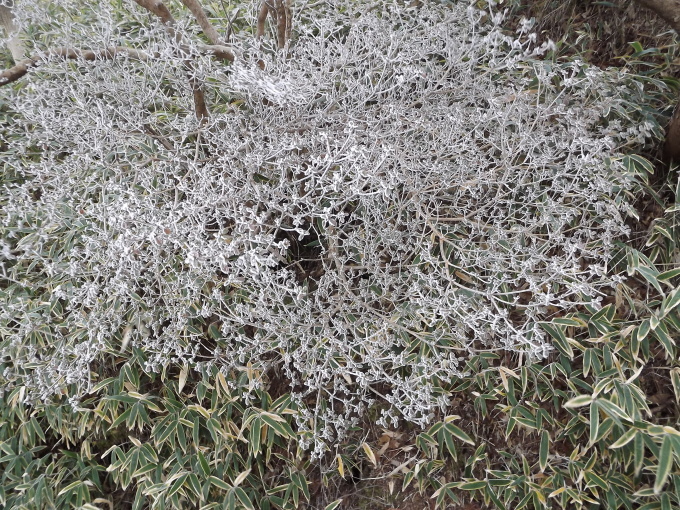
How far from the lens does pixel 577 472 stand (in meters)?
1.37

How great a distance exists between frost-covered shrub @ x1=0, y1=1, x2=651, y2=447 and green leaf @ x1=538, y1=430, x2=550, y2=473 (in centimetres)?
27

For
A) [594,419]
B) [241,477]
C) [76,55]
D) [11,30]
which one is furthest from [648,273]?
[11,30]

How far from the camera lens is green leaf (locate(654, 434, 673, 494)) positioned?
3.31 feet

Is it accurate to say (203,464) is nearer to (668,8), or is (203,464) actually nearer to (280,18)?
(280,18)

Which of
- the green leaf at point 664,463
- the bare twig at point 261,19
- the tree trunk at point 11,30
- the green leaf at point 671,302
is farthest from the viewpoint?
the tree trunk at point 11,30

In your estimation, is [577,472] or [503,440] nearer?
[577,472]

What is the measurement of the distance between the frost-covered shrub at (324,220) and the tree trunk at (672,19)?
5.3 inches

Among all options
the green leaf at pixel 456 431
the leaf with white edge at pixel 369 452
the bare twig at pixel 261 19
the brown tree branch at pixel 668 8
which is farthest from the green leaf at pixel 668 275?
the bare twig at pixel 261 19

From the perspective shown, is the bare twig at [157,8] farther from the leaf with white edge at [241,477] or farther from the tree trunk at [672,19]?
the tree trunk at [672,19]

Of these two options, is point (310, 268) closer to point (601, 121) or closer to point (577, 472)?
Answer: point (577, 472)

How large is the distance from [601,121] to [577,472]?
1209 mm

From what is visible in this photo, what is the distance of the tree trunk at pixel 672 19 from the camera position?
157 centimetres

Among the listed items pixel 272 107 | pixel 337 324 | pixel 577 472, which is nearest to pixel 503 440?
pixel 577 472

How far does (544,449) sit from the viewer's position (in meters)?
1.40
